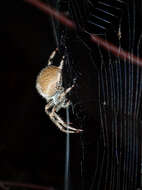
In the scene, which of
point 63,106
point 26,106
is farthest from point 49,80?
point 26,106

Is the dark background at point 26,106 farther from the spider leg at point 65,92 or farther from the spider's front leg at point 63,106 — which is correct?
the spider leg at point 65,92

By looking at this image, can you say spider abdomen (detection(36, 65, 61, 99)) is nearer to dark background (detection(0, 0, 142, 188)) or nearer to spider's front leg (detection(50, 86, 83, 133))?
spider's front leg (detection(50, 86, 83, 133))

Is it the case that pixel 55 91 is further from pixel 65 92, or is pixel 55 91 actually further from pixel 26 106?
pixel 26 106

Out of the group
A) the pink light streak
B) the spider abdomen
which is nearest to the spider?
the spider abdomen

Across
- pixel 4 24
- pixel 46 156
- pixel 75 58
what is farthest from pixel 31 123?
pixel 75 58

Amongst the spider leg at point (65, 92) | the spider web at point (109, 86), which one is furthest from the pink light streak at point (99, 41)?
the spider leg at point (65, 92)

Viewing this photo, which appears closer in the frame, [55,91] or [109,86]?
[109,86]

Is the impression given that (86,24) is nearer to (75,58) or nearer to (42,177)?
(75,58)
